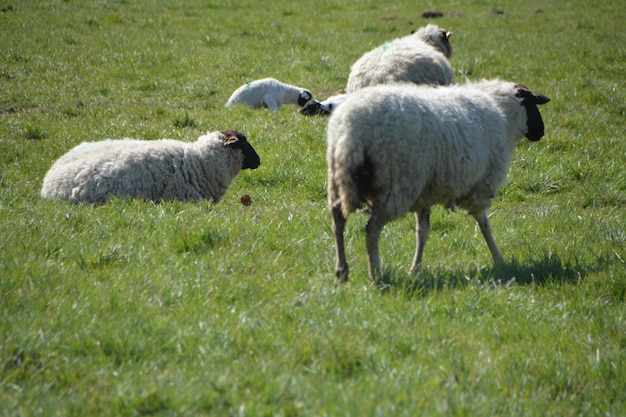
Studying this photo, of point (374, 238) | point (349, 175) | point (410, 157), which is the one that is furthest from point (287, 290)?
point (410, 157)

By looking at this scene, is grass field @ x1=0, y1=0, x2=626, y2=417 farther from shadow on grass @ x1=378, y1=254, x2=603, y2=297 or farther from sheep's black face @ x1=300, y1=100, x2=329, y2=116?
sheep's black face @ x1=300, y1=100, x2=329, y2=116

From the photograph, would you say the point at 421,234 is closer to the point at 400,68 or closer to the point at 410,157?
the point at 410,157

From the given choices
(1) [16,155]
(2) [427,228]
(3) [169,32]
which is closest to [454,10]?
(3) [169,32]

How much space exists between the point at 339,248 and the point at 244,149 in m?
3.72

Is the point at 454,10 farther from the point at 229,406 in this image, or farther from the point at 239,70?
the point at 229,406

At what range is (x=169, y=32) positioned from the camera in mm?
17234

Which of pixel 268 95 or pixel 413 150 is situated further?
pixel 268 95

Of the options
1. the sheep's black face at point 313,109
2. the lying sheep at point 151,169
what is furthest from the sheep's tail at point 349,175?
the sheep's black face at point 313,109

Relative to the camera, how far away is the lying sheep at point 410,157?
5.05 m

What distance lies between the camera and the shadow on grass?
5.04 metres

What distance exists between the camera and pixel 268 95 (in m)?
12.5

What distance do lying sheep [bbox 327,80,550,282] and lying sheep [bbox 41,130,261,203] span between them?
3.15 meters

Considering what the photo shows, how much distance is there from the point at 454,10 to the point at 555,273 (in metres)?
18.6

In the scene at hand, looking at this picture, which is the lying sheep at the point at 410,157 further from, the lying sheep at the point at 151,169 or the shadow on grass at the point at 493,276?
the lying sheep at the point at 151,169
